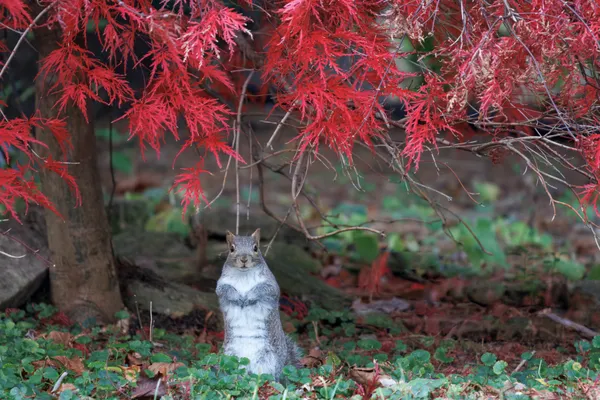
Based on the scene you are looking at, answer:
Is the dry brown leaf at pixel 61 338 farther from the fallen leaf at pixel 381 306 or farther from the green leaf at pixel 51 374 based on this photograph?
Result: the fallen leaf at pixel 381 306

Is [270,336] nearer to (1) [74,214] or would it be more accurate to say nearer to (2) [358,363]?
(2) [358,363]

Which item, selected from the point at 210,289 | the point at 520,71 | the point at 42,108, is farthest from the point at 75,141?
the point at 520,71

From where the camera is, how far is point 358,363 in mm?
4148

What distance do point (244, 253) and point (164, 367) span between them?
0.65m

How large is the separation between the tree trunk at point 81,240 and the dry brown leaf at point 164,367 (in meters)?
1.29

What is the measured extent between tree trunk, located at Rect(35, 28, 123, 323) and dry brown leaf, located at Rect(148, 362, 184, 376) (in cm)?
129

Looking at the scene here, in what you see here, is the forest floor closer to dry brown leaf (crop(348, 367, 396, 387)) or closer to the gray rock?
dry brown leaf (crop(348, 367, 396, 387))

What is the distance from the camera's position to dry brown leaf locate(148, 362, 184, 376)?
3429 millimetres

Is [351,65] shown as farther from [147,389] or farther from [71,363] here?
[71,363]

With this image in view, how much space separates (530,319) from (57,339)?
321cm

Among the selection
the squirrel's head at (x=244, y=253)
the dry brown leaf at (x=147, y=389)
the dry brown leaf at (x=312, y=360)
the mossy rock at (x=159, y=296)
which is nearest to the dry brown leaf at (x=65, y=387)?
the dry brown leaf at (x=147, y=389)

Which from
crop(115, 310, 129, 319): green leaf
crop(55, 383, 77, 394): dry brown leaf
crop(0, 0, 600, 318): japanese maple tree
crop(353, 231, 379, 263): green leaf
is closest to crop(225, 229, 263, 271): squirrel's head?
crop(0, 0, 600, 318): japanese maple tree

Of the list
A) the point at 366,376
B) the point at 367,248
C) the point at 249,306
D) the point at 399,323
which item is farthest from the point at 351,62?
the point at 367,248

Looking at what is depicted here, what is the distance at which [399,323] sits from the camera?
5395mm
